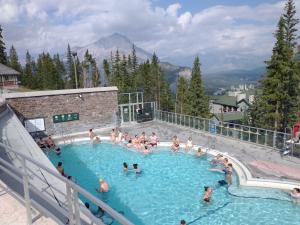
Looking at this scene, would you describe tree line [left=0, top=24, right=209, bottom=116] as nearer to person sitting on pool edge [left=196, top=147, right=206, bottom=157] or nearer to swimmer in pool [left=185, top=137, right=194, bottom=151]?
swimmer in pool [left=185, top=137, right=194, bottom=151]

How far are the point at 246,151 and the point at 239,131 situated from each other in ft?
7.39

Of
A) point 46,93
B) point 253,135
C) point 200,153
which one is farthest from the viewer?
point 46,93

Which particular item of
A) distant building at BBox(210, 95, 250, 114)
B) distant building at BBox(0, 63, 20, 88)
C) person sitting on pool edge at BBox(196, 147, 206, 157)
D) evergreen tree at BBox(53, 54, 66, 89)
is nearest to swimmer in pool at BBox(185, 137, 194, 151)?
person sitting on pool edge at BBox(196, 147, 206, 157)

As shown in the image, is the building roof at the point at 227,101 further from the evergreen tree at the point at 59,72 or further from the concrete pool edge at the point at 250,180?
the concrete pool edge at the point at 250,180

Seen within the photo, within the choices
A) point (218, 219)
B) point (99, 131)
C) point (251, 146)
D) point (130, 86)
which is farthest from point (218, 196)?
point (130, 86)

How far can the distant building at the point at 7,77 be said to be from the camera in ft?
134

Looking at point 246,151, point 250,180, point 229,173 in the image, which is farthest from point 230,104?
point 250,180

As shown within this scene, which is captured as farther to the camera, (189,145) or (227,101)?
(227,101)

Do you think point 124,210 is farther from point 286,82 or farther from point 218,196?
point 286,82

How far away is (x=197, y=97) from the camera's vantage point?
163 feet

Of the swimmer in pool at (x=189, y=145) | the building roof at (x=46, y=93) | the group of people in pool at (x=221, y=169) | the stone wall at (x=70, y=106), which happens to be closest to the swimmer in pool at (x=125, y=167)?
the group of people in pool at (x=221, y=169)

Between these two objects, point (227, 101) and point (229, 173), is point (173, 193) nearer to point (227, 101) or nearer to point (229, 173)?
point (229, 173)

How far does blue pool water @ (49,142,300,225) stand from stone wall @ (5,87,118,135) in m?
4.93

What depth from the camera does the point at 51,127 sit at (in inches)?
905
